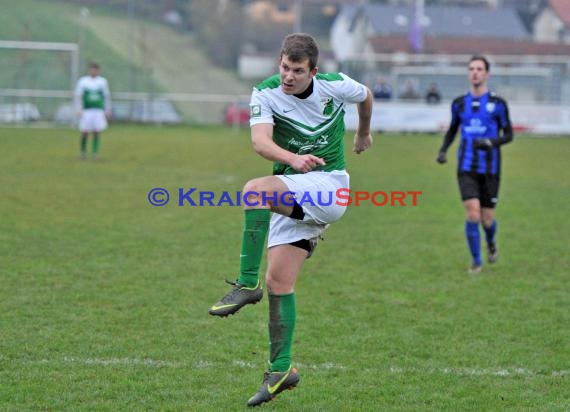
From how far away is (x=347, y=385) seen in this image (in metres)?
5.33

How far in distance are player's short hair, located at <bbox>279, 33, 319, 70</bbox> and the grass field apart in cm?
184

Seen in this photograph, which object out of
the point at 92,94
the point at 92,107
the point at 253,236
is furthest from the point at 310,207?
the point at 92,94

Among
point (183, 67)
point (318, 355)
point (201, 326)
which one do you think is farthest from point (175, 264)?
point (183, 67)

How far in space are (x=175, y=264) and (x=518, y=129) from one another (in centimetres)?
2381

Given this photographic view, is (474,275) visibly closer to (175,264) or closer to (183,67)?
(175,264)

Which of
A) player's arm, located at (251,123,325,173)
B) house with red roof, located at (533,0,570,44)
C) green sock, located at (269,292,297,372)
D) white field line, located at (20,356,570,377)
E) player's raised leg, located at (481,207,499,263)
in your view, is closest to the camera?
player's arm, located at (251,123,325,173)

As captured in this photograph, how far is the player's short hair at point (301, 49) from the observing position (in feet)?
15.3

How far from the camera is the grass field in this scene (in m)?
5.19

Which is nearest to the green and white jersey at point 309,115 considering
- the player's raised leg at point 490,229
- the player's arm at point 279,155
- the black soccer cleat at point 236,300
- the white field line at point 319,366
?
the player's arm at point 279,155

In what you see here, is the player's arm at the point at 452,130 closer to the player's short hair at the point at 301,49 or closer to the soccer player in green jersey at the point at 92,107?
the player's short hair at the point at 301,49

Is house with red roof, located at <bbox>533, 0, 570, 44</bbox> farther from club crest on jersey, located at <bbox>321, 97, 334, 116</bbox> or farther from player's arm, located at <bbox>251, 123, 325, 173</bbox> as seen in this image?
player's arm, located at <bbox>251, 123, 325, 173</bbox>

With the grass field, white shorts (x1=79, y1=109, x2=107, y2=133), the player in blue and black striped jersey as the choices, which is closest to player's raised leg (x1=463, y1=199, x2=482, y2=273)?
the player in blue and black striped jersey

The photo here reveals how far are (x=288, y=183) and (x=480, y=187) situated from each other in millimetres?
4883

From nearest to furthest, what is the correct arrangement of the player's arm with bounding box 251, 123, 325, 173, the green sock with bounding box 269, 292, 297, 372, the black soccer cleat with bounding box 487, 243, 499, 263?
1. the player's arm with bounding box 251, 123, 325, 173
2. the green sock with bounding box 269, 292, 297, 372
3. the black soccer cleat with bounding box 487, 243, 499, 263
